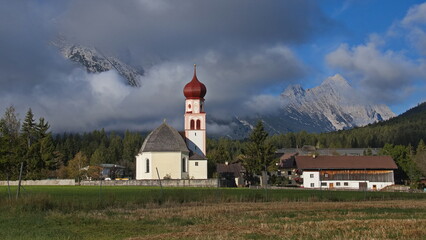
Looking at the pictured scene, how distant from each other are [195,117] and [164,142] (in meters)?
11.0

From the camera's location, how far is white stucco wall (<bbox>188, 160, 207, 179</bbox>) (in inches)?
Result: 3524

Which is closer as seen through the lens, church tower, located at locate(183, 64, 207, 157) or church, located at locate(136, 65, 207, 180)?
church, located at locate(136, 65, 207, 180)

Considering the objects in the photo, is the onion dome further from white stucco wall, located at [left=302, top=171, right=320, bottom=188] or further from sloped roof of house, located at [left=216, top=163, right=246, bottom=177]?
white stucco wall, located at [left=302, top=171, right=320, bottom=188]

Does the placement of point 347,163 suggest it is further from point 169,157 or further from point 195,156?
point 169,157

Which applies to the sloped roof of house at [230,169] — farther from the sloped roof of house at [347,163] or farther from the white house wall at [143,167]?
the white house wall at [143,167]

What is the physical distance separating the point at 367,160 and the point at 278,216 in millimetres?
74348

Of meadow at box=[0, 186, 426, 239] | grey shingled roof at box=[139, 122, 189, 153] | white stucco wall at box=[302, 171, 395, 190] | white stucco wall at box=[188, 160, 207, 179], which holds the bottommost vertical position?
meadow at box=[0, 186, 426, 239]

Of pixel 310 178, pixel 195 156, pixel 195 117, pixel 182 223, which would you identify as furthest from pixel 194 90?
pixel 182 223

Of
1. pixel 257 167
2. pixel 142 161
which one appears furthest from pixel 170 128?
pixel 257 167

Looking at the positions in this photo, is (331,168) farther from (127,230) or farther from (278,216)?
(127,230)

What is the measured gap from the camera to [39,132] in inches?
3974

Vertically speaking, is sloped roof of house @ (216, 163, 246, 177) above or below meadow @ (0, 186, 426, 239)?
above

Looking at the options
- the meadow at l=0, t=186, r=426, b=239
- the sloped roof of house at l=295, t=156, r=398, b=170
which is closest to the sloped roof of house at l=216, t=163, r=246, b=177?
the sloped roof of house at l=295, t=156, r=398, b=170

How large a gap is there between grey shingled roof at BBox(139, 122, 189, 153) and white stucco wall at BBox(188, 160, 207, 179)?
261 centimetres
